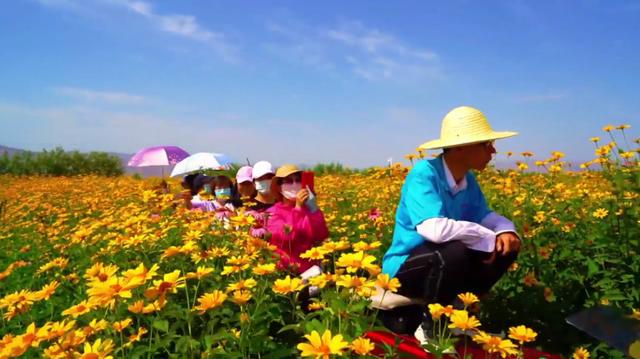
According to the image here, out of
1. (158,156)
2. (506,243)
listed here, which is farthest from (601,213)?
(158,156)

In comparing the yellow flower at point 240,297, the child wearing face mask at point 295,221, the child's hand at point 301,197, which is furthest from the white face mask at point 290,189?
the yellow flower at point 240,297

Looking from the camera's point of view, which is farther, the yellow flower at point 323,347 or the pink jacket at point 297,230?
the pink jacket at point 297,230

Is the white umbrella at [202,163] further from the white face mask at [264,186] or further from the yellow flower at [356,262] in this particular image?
the yellow flower at [356,262]

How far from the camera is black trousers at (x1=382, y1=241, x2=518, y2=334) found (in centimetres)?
192

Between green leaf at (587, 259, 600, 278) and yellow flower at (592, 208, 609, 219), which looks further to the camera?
yellow flower at (592, 208, 609, 219)

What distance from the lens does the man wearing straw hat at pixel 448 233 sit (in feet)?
6.33

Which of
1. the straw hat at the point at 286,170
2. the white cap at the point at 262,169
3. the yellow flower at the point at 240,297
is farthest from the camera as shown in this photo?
the white cap at the point at 262,169

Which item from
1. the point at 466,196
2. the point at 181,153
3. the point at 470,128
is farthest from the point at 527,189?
the point at 181,153

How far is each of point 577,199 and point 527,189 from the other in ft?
1.12

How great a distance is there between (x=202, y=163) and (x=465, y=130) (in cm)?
343

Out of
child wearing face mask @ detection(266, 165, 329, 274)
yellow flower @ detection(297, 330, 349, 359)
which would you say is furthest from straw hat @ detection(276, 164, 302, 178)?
yellow flower @ detection(297, 330, 349, 359)

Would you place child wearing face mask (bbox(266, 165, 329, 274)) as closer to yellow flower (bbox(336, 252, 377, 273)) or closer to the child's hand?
the child's hand

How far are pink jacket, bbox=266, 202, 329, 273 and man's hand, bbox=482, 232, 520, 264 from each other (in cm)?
101

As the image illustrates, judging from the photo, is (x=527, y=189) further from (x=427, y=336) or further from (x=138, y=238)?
(x=138, y=238)
